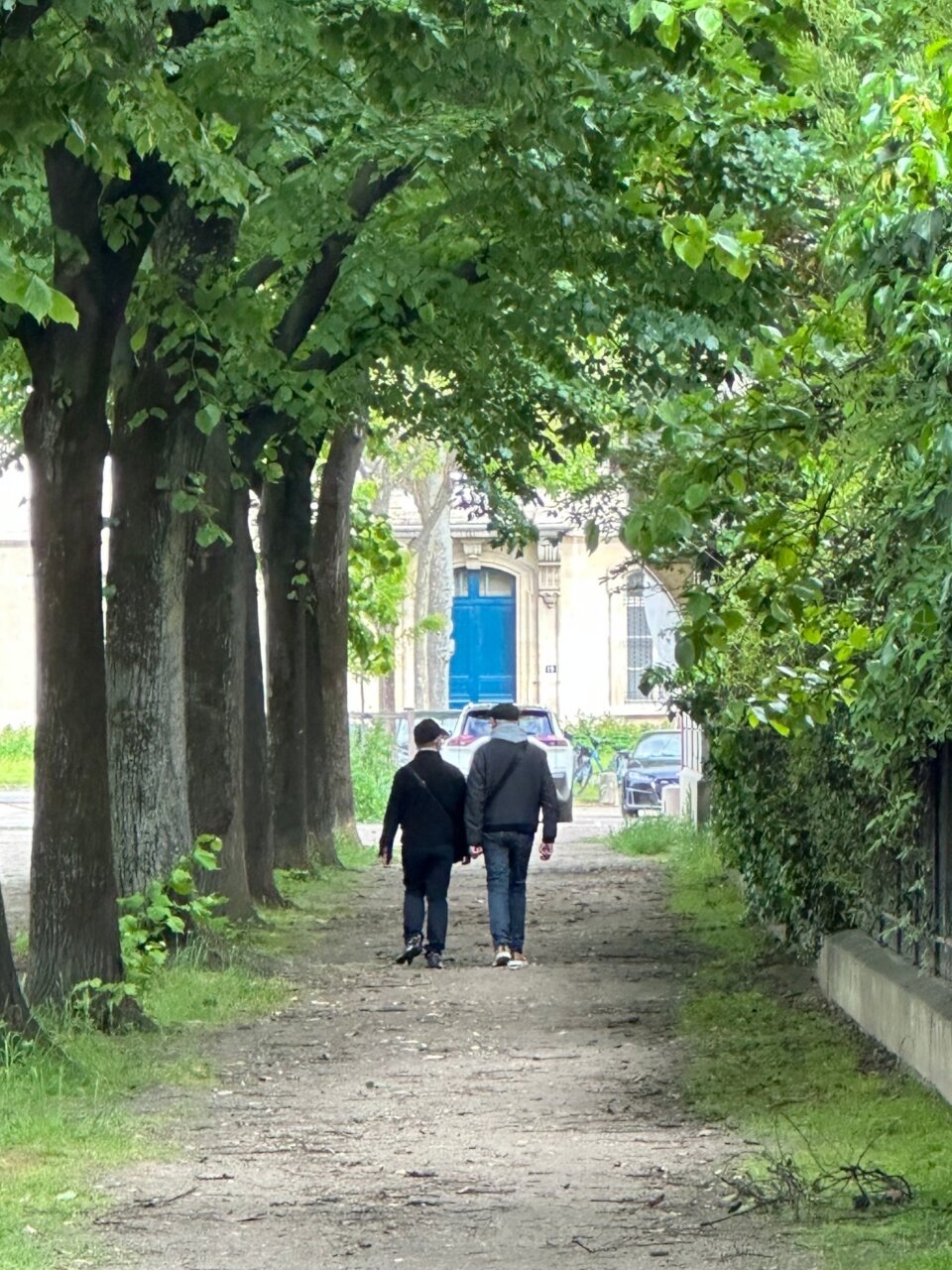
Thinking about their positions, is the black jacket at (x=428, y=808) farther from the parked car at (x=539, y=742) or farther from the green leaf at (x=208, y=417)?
the parked car at (x=539, y=742)

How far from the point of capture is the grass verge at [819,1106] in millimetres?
7691

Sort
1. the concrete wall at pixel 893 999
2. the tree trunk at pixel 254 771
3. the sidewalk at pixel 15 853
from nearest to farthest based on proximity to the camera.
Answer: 1. the concrete wall at pixel 893 999
2. the tree trunk at pixel 254 771
3. the sidewalk at pixel 15 853

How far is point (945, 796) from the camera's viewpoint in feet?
37.0

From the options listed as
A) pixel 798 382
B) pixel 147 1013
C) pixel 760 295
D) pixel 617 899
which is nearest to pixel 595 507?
pixel 617 899

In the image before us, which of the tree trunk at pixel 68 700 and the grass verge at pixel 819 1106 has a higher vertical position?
the tree trunk at pixel 68 700

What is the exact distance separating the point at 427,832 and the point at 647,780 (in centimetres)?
2226

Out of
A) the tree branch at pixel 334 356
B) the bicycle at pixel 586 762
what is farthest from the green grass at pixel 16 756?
the tree branch at pixel 334 356

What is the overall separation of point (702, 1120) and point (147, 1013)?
14.5ft

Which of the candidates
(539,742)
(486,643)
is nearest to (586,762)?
(539,742)

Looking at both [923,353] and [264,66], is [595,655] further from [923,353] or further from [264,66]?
[923,353]

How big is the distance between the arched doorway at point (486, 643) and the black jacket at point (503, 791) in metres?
39.0

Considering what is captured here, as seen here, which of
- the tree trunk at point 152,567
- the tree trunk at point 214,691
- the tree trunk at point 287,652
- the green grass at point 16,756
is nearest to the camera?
the tree trunk at point 152,567

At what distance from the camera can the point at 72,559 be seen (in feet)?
40.4

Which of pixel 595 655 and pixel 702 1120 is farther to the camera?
pixel 595 655
